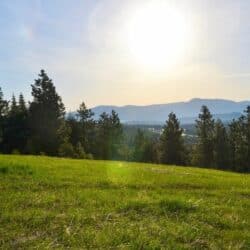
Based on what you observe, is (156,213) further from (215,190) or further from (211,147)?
(211,147)

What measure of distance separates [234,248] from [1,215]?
4.93 metres

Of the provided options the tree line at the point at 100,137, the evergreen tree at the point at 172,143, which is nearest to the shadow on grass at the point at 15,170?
the tree line at the point at 100,137

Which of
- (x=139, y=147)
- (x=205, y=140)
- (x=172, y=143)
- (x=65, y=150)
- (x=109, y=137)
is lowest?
(x=139, y=147)

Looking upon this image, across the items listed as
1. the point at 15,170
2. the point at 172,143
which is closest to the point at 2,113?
the point at 172,143

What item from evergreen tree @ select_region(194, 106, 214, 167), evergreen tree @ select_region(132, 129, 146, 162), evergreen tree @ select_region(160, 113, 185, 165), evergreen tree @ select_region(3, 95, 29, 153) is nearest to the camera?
evergreen tree @ select_region(3, 95, 29, 153)

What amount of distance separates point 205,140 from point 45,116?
41.7 m

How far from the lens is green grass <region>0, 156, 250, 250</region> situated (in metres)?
8.49

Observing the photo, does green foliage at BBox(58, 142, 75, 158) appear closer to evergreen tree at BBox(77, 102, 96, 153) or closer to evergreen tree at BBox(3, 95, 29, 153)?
evergreen tree at BBox(3, 95, 29, 153)

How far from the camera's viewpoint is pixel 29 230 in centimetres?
908

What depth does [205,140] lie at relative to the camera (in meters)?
105

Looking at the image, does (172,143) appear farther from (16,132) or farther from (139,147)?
A: (16,132)

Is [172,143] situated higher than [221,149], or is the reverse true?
[172,143]

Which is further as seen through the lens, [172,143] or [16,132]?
[172,143]

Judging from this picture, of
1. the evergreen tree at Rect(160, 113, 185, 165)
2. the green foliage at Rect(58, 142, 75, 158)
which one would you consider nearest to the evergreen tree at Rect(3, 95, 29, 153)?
the green foliage at Rect(58, 142, 75, 158)
